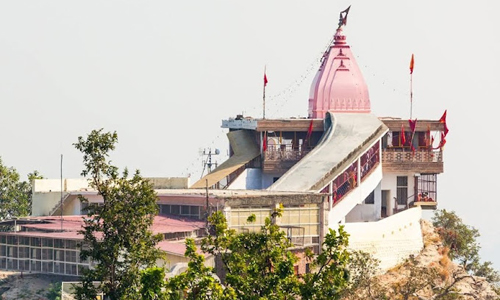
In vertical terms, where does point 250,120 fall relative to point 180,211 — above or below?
above

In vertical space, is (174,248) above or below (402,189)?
below

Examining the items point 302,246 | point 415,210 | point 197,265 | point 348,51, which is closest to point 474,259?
point 415,210

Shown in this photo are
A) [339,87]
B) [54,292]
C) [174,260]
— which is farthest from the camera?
[339,87]

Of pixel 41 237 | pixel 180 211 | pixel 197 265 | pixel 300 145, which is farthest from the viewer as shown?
pixel 300 145

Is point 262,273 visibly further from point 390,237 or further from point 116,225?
point 390,237

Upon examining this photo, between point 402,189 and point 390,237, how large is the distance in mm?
10119

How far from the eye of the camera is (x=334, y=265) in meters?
A: 43.6

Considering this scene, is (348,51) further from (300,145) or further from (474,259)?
(474,259)

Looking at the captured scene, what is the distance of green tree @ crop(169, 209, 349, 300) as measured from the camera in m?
43.1

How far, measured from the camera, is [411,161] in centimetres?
9200

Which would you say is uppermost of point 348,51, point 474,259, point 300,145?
point 348,51

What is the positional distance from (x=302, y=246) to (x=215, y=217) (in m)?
31.8

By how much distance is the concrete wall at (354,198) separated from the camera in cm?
8357

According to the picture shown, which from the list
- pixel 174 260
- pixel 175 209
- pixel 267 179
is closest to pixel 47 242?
pixel 174 260
